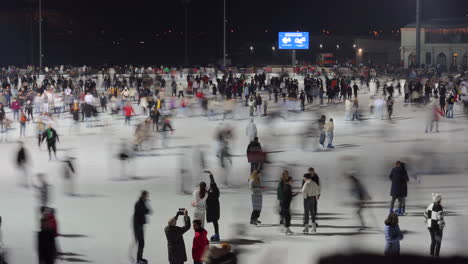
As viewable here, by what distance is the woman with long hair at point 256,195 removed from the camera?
1280 centimetres

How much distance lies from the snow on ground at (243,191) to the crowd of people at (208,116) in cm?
42

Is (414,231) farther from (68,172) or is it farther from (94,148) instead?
(94,148)

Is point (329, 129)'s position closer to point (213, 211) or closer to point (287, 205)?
point (287, 205)

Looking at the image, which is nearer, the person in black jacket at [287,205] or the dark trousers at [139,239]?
the dark trousers at [139,239]

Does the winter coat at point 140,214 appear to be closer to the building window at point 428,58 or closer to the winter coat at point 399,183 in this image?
the winter coat at point 399,183

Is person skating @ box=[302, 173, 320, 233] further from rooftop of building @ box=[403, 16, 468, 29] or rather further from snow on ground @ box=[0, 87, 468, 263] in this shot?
rooftop of building @ box=[403, 16, 468, 29]

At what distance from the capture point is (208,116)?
3206 centimetres

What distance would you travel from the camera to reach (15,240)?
12008 mm

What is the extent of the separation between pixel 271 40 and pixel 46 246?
92.8 meters

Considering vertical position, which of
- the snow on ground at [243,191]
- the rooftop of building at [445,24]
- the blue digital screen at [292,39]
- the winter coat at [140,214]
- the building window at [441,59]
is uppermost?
the rooftop of building at [445,24]

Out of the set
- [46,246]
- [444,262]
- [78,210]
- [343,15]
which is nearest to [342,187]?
[78,210]

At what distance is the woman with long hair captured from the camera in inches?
504

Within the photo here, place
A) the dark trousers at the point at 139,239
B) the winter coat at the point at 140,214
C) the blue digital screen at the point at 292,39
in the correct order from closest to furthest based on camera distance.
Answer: the dark trousers at the point at 139,239 < the winter coat at the point at 140,214 < the blue digital screen at the point at 292,39

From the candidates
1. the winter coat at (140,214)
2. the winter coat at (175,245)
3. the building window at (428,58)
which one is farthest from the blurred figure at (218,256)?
the building window at (428,58)
